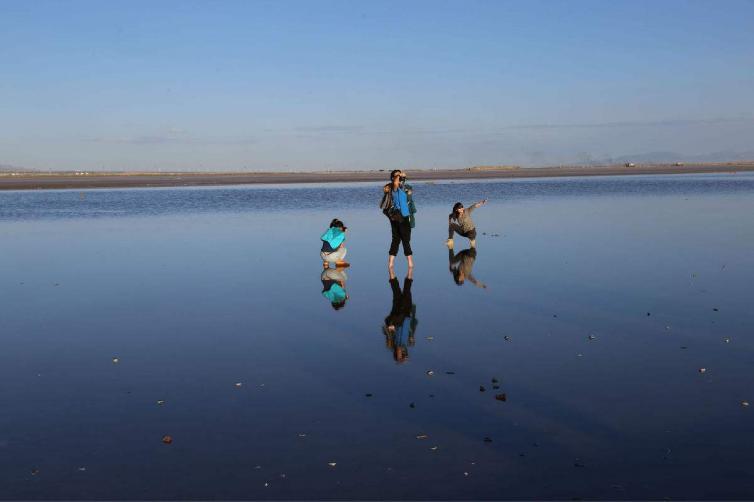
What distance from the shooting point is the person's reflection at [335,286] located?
1480 cm

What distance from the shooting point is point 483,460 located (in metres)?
7.02

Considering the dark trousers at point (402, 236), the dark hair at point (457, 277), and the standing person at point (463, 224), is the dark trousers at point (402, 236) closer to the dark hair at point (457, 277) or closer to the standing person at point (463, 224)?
the dark hair at point (457, 277)

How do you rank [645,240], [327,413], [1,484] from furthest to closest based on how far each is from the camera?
[645,240], [327,413], [1,484]

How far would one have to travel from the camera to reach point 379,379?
9516 millimetres

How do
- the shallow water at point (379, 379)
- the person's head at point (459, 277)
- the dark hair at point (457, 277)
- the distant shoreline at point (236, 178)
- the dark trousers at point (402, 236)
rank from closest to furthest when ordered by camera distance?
the shallow water at point (379, 379) → the dark hair at point (457, 277) → the person's head at point (459, 277) → the dark trousers at point (402, 236) → the distant shoreline at point (236, 178)

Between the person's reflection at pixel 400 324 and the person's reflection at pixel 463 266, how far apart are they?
4.64ft

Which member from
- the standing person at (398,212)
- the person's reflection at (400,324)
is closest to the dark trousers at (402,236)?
the standing person at (398,212)

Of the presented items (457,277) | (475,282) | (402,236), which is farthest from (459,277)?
(402,236)

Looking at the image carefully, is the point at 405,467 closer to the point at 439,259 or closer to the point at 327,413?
the point at 327,413

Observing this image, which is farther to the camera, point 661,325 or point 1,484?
point 661,325

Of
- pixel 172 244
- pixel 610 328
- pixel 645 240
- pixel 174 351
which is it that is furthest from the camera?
pixel 172 244

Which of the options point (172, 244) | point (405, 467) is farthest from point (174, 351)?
point (172, 244)

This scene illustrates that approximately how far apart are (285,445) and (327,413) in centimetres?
96

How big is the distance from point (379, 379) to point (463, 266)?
32.4 feet
